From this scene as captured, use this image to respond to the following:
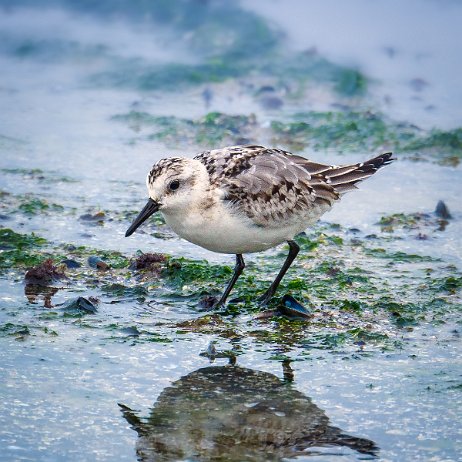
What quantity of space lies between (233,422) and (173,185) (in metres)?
2.23

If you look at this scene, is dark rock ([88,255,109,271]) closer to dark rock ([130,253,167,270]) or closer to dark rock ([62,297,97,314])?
dark rock ([130,253,167,270])

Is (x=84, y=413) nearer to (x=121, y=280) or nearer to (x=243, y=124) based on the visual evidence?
(x=121, y=280)

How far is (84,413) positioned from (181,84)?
928 centimetres

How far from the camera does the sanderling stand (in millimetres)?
7859

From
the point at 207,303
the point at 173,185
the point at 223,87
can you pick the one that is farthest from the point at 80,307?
the point at 223,87

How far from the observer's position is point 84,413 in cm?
628

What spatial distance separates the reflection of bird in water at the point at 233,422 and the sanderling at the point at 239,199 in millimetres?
1345

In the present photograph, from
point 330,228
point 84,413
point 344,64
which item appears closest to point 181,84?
point 344,64

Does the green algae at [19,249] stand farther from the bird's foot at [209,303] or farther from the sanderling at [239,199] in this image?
the bird's foot at [209,303]

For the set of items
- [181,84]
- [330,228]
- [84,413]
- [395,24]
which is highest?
[395,24]

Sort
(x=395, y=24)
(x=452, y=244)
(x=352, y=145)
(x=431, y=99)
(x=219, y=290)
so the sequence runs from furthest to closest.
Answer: (x=395, y=24) → (x=431, y=99) → (x=352, y=145) → (x=452, y=244) → (x=219, y=290)

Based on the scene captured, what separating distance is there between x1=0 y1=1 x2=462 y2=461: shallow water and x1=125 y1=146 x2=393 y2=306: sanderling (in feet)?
2.07

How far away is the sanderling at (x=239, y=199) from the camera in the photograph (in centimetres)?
786

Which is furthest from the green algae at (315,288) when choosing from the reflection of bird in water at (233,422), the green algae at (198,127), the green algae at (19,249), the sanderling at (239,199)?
the green algae at (198,127)
